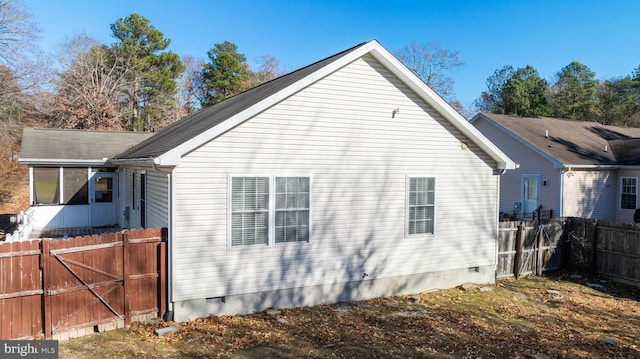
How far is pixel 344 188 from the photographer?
979 centimetres

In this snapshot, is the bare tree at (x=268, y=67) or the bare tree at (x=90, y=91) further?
the bare tree at (x=268, y=67)

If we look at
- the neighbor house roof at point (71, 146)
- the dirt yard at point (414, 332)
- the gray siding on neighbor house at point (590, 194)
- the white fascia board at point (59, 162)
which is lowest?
the dirt yard at point (414, 332)

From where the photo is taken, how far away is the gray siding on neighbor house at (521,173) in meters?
18.4

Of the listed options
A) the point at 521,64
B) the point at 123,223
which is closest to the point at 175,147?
the point at 123,223

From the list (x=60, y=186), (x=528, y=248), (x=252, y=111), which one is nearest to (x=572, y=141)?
(x=528, y=248)

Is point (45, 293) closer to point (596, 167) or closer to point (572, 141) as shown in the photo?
point (596, 167)

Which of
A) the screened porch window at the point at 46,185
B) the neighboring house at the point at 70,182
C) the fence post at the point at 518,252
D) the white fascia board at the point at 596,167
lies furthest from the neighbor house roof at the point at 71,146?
the white fascia board at the point at 596,167

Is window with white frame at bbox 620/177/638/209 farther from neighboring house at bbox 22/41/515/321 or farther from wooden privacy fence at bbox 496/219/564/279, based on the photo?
neighboring house at bbox 22/41/515/321

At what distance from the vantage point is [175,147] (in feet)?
26.1

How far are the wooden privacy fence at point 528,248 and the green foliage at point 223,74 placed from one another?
31.0 m

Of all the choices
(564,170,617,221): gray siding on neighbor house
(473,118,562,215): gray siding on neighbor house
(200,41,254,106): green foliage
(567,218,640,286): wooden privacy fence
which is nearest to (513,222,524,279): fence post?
(567,218,640,286): wooden privacy fence

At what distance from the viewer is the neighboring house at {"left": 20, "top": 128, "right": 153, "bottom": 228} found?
16.7 m

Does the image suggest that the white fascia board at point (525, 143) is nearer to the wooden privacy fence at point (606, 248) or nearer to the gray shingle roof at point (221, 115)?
the wooden privacy fence at point (606, 248)

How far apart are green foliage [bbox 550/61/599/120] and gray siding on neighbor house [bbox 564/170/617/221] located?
27560mm
